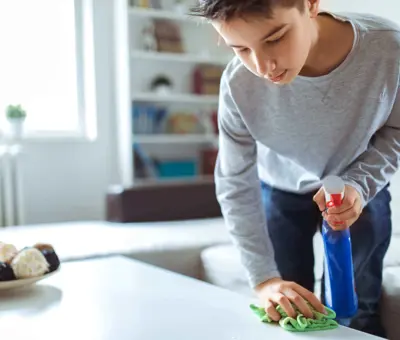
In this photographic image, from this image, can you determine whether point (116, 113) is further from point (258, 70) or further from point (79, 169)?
→ point (258, 70)

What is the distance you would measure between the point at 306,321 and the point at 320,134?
346mm

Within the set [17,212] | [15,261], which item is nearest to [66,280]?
[15,261]

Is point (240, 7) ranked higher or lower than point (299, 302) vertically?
higher

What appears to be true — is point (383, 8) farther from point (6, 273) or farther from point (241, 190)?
point (6, 273)

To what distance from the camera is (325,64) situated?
0.95m

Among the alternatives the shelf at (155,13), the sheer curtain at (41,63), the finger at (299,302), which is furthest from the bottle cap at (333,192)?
the sheer curtain at (41,63)

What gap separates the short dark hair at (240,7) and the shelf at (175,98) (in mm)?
2390

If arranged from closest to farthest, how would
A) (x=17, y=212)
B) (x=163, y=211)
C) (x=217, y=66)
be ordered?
(x=163, y=211), (x=17, y=212), (x=217, y=66)

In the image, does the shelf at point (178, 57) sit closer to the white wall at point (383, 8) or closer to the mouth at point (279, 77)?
the white wall at point (383, 8)

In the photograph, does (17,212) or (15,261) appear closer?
(15,261)

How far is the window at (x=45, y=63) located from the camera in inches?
120

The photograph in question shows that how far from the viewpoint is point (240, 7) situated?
0.73 metres

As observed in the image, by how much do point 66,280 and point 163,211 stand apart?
1.11m

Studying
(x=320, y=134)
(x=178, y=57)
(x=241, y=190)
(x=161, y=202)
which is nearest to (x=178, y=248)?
(x=161, y=202)
